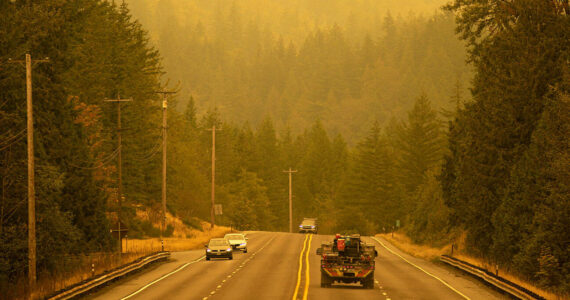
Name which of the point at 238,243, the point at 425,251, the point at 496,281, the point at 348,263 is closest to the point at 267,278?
the point at 348,263

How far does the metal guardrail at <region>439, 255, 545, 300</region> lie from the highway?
17.8 inches

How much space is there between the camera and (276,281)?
131 feet

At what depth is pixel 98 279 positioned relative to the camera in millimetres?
36094

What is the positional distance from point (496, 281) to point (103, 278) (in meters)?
17.8

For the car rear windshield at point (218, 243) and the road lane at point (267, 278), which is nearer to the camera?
the road lane at point (267, 278)

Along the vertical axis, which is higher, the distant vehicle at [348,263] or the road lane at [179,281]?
the distant vehicle at [348,263]

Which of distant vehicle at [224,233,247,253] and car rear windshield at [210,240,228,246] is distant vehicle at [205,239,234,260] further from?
distant vehicle at [224,233,247,253]

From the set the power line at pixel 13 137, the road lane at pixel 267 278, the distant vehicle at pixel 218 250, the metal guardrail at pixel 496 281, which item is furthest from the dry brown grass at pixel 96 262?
the metal guardrail at pixel 496 281

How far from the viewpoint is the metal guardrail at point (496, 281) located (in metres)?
31.2

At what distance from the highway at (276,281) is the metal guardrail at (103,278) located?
41cm

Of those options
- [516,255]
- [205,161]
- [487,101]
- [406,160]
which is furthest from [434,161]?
[516,255]

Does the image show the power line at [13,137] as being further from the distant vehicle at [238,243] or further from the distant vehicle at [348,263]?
the distant vehicle at [238,243]

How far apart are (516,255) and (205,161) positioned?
11681cm

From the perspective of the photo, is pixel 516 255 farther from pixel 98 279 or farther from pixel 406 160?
pixel 406 160
